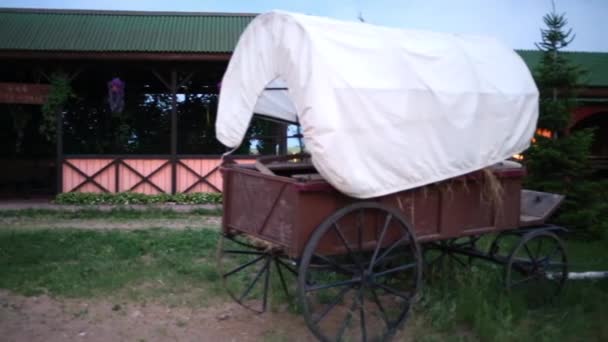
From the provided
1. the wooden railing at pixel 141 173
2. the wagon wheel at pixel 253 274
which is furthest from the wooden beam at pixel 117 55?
the wagon wheel at pixel 253 274

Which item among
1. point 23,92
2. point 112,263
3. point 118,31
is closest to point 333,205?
point 112,263

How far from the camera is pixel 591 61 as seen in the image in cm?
1755

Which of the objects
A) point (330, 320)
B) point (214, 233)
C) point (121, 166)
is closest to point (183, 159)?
point (121, 166)

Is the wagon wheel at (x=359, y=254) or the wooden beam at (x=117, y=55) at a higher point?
the wooden beam at (x=117, y=55)

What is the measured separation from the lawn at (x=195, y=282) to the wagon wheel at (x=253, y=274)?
22 cm

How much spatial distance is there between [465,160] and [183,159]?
952 centimetres

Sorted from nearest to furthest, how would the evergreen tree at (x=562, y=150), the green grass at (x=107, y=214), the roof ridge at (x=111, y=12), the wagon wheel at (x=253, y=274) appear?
the wagon wheel at (x=253, y=274) → the evergreen tree at (x=562, y=150) → the green grass at (x=107, y=214) → the roof ridge at (x=111, y=12)

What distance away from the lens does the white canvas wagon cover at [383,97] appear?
178 inches

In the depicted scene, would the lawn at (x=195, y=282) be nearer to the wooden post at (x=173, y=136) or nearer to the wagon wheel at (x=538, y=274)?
the wagon wheel at (x=538, y=274)

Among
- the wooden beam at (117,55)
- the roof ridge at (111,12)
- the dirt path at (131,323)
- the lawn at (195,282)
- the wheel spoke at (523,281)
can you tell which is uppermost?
the roof ridge at (111,12)

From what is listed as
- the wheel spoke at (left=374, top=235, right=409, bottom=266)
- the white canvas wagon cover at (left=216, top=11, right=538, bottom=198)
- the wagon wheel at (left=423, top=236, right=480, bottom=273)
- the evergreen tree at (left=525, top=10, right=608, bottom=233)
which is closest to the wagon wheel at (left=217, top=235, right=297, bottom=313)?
the wheel spoke at (left=374, top=235, right=409, bottom=266)

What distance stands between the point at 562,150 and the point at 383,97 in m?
6.08

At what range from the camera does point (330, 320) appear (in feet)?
19.4

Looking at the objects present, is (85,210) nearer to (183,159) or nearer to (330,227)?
(183,159)
